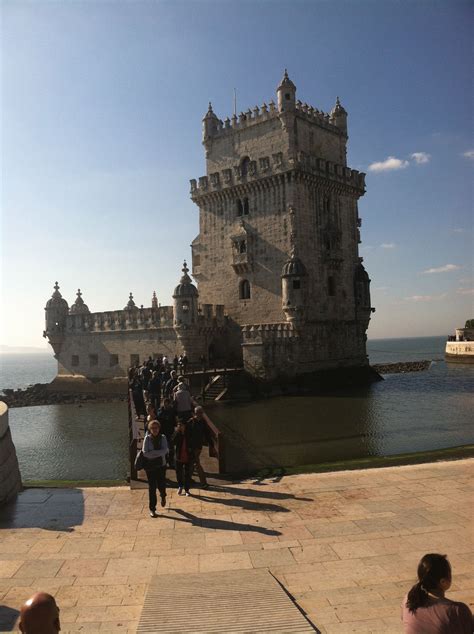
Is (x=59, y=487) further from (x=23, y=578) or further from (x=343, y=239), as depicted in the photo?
(x=343, y=239)

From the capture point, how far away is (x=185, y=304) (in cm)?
3428

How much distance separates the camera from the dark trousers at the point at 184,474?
10.2 meters

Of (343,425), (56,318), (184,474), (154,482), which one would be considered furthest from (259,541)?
(56,318)

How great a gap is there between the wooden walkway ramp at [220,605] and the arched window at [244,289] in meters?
30.8

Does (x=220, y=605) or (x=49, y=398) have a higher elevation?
(x=220, y=605)

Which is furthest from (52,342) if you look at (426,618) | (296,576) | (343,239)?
(426,618)

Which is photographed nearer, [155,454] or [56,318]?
[155,454]

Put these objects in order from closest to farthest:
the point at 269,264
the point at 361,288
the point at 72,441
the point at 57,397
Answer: the point at 72,441, the point at 269,264, the point at 361,288, the point at 57,397

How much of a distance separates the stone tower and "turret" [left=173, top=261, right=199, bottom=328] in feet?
13.0

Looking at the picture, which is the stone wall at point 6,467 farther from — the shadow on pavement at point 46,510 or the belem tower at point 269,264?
the belem tower at point 269,264

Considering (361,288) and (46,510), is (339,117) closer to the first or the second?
(361,288)

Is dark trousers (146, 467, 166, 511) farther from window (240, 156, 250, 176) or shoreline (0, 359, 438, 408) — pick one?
window (240, 156, 250, 176)

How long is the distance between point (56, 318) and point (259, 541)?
3990 centimetres

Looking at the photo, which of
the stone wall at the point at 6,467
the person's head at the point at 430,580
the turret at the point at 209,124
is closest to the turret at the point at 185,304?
the turret at the point at 209,124
